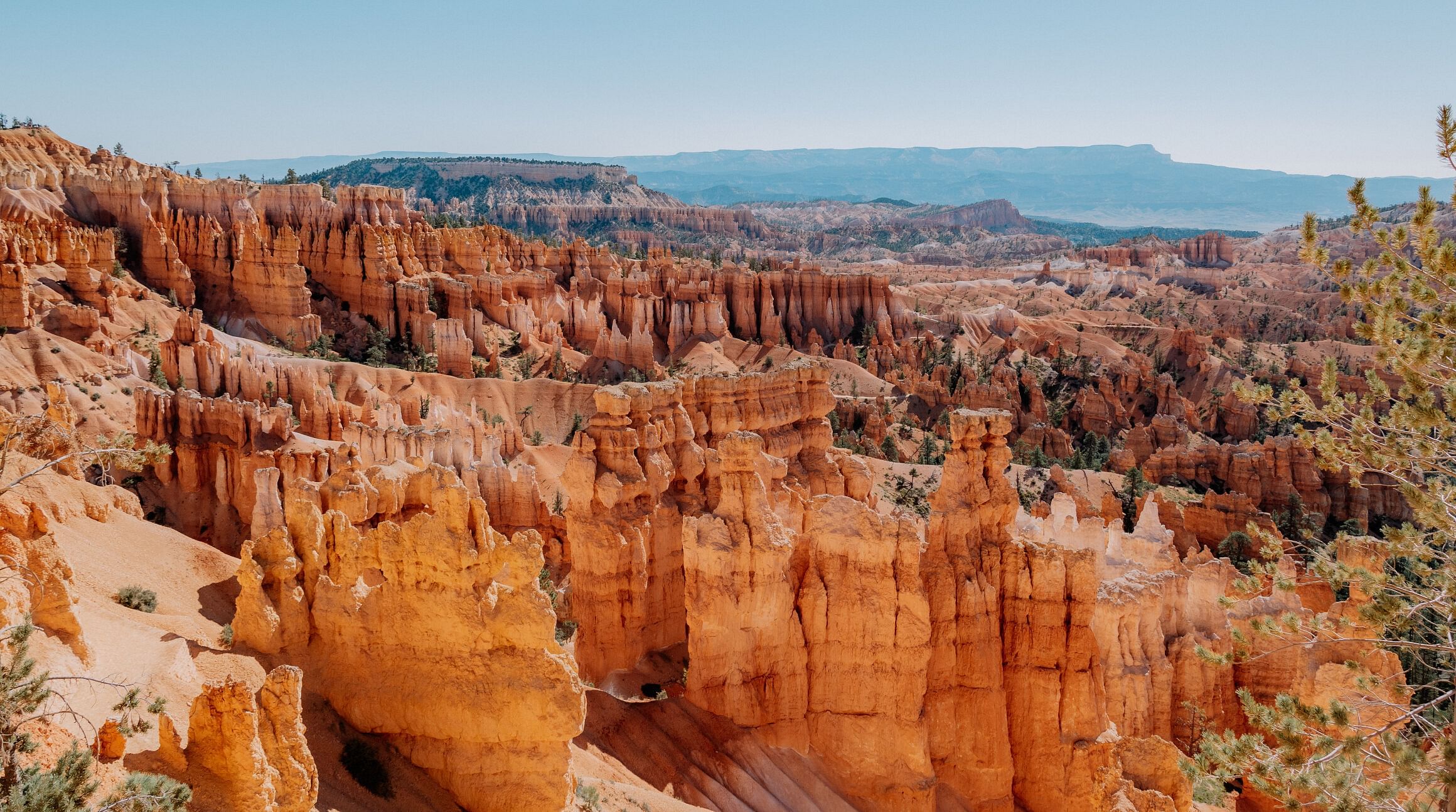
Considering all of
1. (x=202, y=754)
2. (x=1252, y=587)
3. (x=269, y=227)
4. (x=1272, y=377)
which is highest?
(x=269, y=227)

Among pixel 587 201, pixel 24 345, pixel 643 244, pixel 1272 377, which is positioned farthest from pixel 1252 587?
pixel 587 201

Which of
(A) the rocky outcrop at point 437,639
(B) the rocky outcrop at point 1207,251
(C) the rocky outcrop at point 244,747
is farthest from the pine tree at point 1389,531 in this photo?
(B) the rocky outcrop at point 1207,251

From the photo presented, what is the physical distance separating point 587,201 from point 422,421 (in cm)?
15902

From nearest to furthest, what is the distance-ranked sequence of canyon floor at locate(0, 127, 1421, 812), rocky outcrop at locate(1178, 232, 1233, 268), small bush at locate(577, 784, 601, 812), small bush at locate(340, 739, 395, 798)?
small bush at locate(340, 739, 395, 798), canyon floor at locate(0, 127, 1421, 812), small bush at locate(577, 784, 601, 812), rocky outcrop at locate(1178, 232, 1233, 268)

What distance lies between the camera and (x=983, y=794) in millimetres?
16453

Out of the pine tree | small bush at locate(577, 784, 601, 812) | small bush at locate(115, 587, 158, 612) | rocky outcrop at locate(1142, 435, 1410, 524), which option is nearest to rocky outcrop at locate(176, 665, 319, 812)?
small bush at locate(577, 784, 601, 812)

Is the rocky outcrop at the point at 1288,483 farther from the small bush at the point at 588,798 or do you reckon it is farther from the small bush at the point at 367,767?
the small bush at the point at 367,767

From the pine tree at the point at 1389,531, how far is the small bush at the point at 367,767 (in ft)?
27.0

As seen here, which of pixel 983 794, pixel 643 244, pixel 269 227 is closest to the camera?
pixel 983 794

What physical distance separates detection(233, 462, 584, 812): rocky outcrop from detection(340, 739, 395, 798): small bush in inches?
17.7

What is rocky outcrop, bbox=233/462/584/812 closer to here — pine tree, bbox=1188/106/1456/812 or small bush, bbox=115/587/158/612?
small bush, bbox=115/587/158/612

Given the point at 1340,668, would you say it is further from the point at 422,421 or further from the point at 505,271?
the point at 505,271

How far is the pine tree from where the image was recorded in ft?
27.0

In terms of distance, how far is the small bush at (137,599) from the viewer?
13.0 meters
